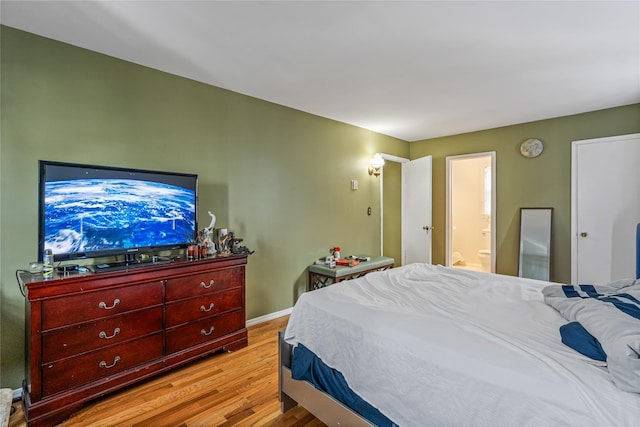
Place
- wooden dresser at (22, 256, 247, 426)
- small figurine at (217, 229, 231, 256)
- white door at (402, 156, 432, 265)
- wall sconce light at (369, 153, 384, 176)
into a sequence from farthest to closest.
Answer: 1. white door at (402, 156, 432, 265)
2. wall sconce light at (369, 153, 384, 176)
3. small figurine at (217, 229, 231, 256)
4. wooden dresser at (22, 256, 247, 426)

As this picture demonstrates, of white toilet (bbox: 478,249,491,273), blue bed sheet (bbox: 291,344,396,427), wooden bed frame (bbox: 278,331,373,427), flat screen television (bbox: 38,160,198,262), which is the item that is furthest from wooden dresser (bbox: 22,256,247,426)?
white toilet (bbox: 478,249,491,273)

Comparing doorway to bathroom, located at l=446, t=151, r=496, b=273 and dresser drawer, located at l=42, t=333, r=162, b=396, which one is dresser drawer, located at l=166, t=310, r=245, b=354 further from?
doorway to bathroom, located at l=446, t=151, r=496, b=273

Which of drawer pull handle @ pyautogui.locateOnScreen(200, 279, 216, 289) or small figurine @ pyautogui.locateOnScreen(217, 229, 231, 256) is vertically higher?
small figurine @ pyautogui.locateOnScreen(217, 229, 231, 256)

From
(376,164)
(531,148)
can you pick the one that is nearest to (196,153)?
(376,164)

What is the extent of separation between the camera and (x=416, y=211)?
16.8ft

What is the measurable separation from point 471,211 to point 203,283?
240 inches

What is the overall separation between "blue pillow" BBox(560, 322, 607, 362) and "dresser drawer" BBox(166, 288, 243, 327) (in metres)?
2.34

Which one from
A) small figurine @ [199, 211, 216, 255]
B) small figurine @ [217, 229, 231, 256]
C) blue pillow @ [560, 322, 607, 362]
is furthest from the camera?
small figurine @ [217, 229, 231, 256]

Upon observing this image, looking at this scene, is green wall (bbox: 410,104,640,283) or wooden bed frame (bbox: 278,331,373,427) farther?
green wall (bbox: 410,104,640,283)

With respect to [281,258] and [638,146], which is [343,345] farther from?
[638,146]

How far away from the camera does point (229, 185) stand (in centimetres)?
314

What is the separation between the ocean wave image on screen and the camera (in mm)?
2029

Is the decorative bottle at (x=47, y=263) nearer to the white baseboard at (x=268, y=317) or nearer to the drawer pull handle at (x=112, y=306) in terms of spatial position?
the drawer pull handle at (x=112, y=306)

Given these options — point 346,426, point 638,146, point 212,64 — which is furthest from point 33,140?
point 638,146
